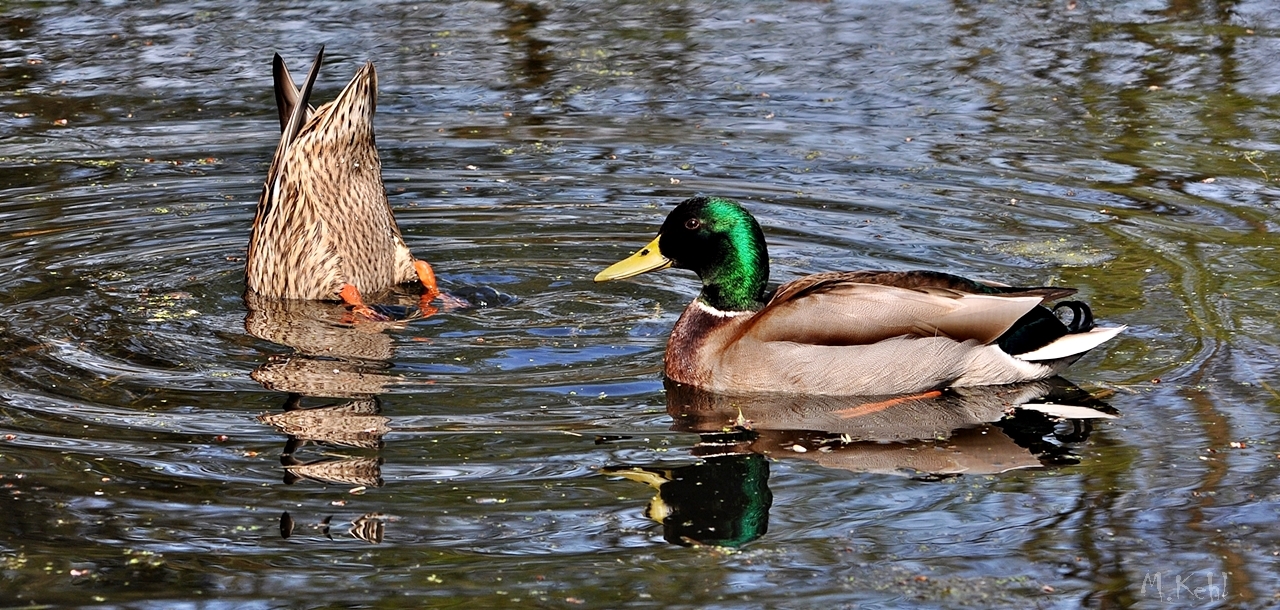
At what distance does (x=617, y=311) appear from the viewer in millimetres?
7973

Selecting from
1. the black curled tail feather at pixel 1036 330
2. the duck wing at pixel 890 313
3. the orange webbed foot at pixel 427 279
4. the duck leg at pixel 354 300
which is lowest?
the duck leg at pixel 354 300

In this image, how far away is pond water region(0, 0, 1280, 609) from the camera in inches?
203

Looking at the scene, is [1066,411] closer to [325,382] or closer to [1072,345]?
[1072,345]

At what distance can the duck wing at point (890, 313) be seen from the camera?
22.4ft

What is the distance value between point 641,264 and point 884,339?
46.3 inches

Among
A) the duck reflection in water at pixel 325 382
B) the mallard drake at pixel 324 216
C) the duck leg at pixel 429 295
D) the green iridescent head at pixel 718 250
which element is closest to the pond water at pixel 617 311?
the duck reflection in water at pixel 325 382

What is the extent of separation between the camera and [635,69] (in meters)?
12.4

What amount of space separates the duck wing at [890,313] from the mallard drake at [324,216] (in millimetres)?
2131

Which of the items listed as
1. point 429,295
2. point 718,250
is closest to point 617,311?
point 718,250

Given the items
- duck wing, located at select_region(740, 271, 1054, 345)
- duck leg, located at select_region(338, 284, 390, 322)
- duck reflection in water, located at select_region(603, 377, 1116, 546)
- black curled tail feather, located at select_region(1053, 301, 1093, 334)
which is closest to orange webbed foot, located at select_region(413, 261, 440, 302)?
duck leg, located at select_region(338, 284, 390, 322)

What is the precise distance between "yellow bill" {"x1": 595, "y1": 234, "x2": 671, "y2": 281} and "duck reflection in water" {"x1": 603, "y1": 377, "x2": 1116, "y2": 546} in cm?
64

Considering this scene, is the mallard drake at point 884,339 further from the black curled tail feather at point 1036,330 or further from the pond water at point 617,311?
the pond water at point 617,311

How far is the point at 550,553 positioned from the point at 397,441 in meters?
1.19

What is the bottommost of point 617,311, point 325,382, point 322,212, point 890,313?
point 617,311
